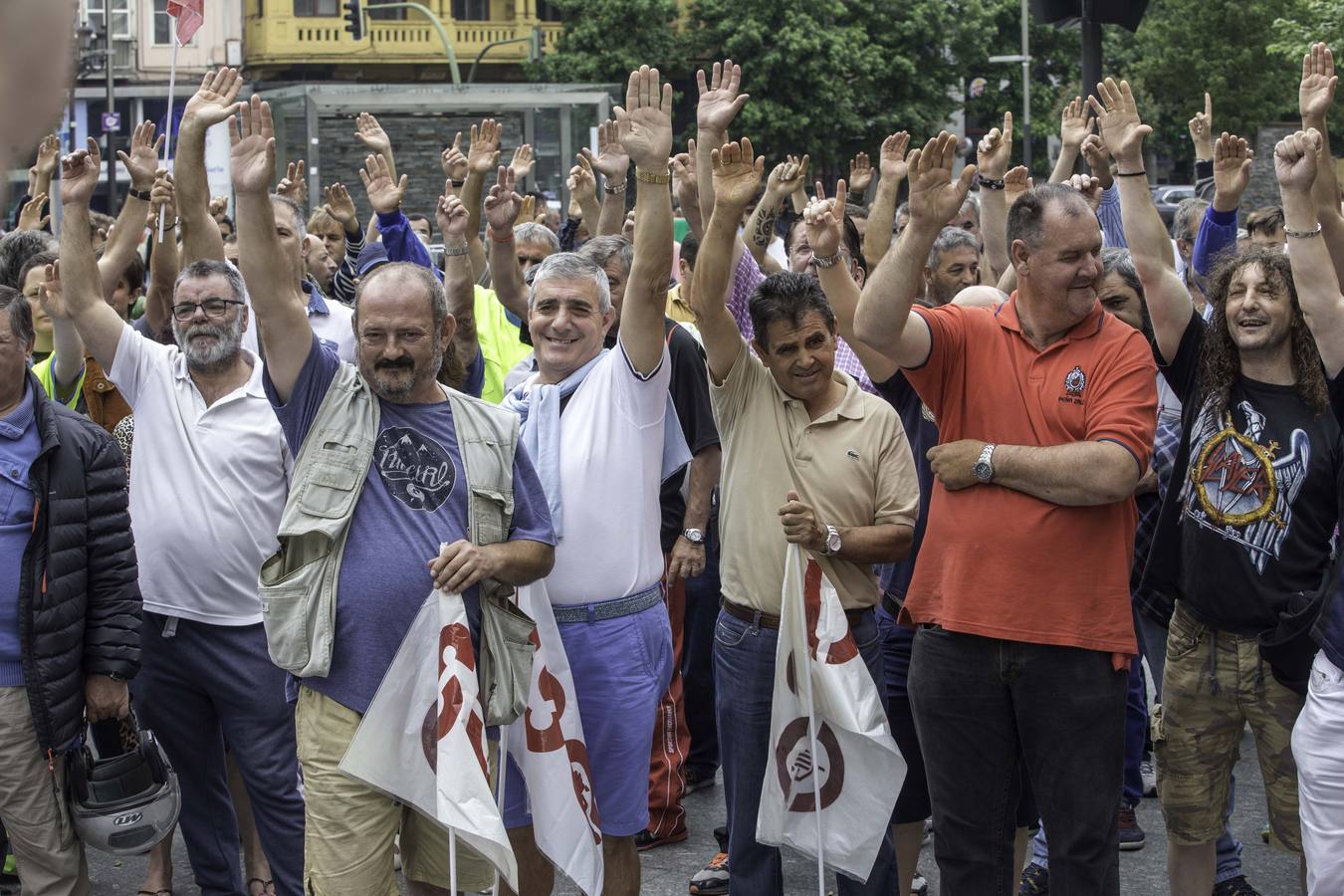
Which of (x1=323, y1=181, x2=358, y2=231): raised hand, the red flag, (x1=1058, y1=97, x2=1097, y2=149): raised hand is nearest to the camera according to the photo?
(x1=1058, y1=97, x2=1097, y2=149): raised hand

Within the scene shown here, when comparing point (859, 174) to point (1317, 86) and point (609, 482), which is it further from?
point (609, 482)

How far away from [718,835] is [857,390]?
2.04m

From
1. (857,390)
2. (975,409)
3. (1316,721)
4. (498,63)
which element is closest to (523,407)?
(857,390)

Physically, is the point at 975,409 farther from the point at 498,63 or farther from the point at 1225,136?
the point at 498,63

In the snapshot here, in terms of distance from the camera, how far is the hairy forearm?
397cm

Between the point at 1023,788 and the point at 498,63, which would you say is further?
the point at 498,63

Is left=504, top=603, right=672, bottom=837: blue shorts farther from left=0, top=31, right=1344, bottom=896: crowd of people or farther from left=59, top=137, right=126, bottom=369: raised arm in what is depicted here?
left=59, top=137, right=126, bottom=369: raised arm

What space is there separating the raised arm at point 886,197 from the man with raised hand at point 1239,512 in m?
0.70

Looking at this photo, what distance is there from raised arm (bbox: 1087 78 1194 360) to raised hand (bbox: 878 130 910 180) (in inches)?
26.1

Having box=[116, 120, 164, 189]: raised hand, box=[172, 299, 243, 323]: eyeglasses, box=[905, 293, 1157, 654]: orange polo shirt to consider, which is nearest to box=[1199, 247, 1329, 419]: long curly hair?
box=[905, 293, 1157, 654]: orange polo shirt

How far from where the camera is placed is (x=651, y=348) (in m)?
4.61

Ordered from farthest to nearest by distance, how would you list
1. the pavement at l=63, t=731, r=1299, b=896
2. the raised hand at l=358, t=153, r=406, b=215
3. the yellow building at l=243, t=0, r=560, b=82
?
the yellow building at l=243, t=0, r=560, b=82 < the raised hand at l=358, t=153, r=406, b=215 < the pavement at l=63, t=731, r=1299, b=896

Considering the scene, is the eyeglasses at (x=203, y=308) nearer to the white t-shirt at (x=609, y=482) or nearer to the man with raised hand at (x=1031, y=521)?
the white t-shirt at (x=609, y=482)

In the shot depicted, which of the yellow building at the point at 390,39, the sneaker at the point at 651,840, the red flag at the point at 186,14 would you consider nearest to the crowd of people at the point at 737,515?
the sneaker at the point at 651,840
